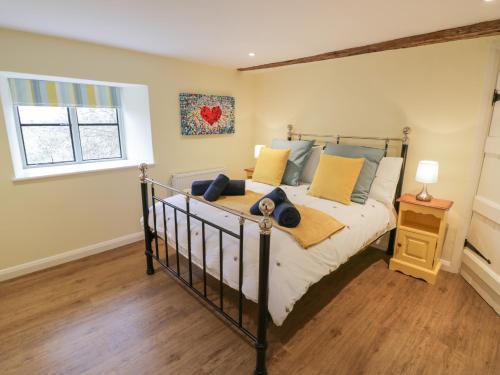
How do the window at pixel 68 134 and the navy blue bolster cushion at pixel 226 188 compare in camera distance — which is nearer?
the navy blue bolster cushion at pixel 226 188

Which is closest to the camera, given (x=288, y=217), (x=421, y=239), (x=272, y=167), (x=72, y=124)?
(x=288, y=217)

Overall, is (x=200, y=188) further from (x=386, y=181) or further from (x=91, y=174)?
(x=386, y=181)

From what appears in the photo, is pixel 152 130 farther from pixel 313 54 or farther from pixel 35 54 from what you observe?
pixel 313 54

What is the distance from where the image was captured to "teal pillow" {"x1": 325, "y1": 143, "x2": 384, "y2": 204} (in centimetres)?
266

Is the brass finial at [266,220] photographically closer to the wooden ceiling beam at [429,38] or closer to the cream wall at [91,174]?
the wooden ceiling beam at [429,38]

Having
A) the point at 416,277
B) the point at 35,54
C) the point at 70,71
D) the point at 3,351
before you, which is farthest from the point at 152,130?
the point at 416,277

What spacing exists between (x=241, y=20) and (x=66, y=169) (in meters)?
2.32

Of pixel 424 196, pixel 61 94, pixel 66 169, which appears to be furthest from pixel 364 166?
pixel 61 94

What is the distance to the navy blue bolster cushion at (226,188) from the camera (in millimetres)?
2596

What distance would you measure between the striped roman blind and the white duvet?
1570 mm

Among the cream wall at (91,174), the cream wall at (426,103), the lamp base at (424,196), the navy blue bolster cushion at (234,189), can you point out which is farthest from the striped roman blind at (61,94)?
the lamp base at (424,196)

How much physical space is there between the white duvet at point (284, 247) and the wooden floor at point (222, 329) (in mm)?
422

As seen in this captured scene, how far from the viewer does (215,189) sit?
2473mm

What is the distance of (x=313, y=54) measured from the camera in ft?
9.91
